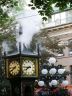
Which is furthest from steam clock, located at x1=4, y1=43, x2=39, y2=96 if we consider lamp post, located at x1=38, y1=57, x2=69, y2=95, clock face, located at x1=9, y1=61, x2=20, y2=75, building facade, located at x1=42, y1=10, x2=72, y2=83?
building facade, located at x1=42, y1=10, x2=72, y2=83

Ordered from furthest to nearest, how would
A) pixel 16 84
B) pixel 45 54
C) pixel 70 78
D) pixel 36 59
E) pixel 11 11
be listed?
pixel 70 78 < pixel 45 54 < pixel 11 11 < pixel 36 59 < pixel 16 84

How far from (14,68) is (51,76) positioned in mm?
8068

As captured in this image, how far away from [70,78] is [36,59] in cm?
2560

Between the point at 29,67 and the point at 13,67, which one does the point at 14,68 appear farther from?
the point at 29,67

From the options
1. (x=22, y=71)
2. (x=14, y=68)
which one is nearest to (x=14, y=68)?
(x=14, y=68)

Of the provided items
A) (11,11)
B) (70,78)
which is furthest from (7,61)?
(70,78)

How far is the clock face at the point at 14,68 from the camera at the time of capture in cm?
818

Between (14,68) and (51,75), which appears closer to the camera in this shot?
(14,68)

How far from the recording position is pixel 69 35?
35.1 m

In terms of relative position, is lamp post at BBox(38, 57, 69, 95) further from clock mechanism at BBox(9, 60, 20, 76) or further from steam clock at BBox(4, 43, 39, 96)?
clock mechanism at BBox(9, 60, 20, 76)

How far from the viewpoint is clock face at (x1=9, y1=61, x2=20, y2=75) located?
26.8 ft

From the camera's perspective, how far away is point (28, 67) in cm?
832

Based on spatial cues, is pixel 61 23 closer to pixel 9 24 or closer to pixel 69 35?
pixel 69 35

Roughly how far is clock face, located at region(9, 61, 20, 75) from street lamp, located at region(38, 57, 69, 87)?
730 cm
